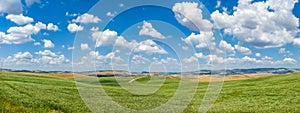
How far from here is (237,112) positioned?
33844mm

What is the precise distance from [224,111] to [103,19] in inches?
682

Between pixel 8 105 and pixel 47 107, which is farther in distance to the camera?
pixel 47 107

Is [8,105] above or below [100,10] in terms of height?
below

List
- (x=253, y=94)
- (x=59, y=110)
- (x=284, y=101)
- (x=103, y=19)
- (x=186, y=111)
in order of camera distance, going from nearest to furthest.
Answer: (x=103, y=19)
(x=59, y=110)
(x=186, y=111)
(x=284, y=101)
(x=253, y=94)

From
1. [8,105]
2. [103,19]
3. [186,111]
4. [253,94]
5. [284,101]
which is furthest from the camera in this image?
[253,94]

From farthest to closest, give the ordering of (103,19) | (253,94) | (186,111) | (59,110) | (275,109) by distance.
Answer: (253,94) < (275,109) < (186,111) < (59,110) < (103,19)

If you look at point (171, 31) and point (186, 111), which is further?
point (186, 111)

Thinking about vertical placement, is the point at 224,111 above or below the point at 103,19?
below

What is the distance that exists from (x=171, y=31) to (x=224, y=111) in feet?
36.3

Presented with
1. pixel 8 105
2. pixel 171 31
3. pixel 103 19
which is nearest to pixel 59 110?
pixel 8 105

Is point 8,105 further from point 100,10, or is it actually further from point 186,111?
point 186,111

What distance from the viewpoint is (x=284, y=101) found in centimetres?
4331

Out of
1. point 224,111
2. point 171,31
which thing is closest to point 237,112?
point 224,111

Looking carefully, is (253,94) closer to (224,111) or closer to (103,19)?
(224,111)
